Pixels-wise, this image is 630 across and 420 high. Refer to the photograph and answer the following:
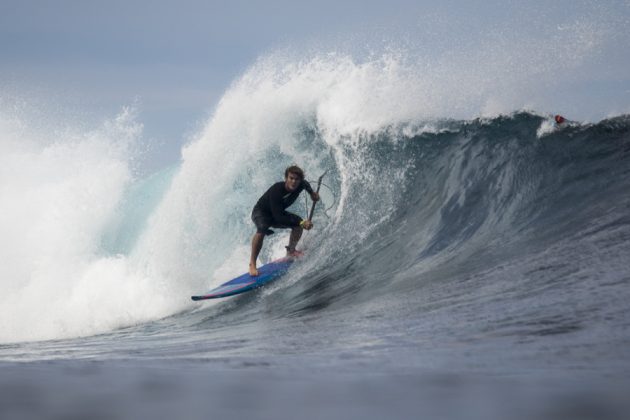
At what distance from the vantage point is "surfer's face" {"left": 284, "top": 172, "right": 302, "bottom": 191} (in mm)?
8008

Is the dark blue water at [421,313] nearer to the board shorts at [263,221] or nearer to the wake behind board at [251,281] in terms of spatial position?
the wake behind board at [251,281]

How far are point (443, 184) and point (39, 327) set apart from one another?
693cm

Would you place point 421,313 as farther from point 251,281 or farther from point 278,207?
point 251,281

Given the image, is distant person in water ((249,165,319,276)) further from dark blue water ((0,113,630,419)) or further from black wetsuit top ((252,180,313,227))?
dark blue water ((0,113,630,419))

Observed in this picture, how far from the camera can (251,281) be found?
27.2ft

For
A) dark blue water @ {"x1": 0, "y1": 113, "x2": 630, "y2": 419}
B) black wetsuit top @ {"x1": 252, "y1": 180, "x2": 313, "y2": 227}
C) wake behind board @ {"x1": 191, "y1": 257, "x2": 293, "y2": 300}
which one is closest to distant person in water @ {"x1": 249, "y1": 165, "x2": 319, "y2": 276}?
black wetsuit top @ {"x1": 252, "y1": 180, "x2": 313, "y2": 227}

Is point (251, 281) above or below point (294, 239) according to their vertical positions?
below

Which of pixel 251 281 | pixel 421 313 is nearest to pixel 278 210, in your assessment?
pixel 251 281

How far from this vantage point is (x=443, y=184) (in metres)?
9.26

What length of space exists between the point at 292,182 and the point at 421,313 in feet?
12.5

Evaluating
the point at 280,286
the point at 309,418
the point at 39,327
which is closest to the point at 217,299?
the point at 280,286

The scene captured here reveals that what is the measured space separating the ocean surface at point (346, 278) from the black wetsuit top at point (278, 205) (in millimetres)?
608

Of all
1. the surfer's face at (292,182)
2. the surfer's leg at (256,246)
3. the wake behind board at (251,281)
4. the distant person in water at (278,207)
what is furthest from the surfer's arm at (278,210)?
the wake behind board at (251,281)

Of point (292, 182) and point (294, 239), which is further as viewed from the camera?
point (294, 239)
